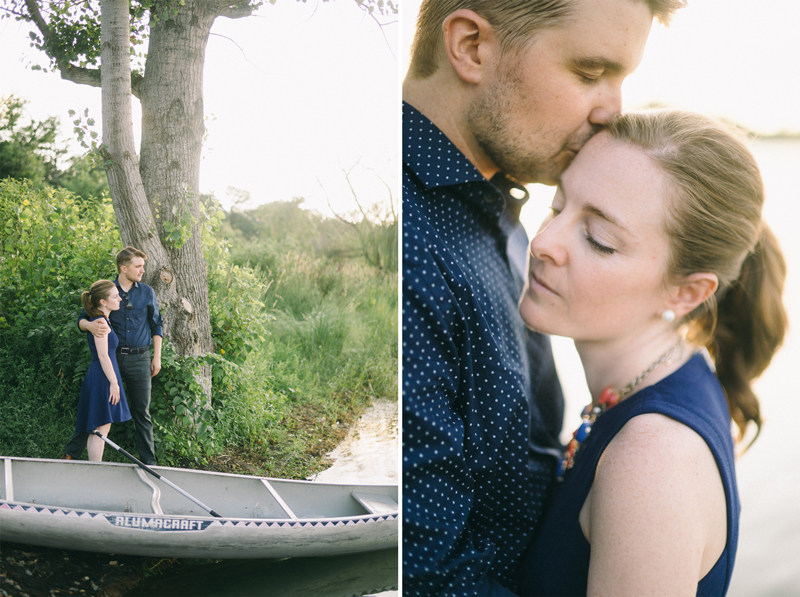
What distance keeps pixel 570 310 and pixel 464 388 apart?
470mm

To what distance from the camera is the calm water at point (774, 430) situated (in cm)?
168

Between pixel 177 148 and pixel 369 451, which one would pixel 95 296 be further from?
pixel 369 451

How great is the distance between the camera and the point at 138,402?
210cm

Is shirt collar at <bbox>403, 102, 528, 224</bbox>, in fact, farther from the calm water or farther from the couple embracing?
the calm water

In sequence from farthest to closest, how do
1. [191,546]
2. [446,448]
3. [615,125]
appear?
[191,546]
[615,125]
[446,448]

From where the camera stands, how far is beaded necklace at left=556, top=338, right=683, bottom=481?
1723 millimetres

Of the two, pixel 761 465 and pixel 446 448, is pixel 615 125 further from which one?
pixel 761 465

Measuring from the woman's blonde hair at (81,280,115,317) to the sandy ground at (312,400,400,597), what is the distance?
1.09m

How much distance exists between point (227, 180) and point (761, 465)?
7.18 ft

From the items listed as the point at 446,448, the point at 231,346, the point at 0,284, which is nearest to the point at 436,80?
the point at 446,448

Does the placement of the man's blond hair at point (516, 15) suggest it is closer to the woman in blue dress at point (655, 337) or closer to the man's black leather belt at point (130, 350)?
the woman in blue dress at point (655, 337)

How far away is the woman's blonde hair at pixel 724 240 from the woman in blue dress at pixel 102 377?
189 cm

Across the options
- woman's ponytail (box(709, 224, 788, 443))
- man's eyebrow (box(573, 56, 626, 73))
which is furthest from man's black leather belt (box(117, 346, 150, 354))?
woman's ponytail (box(709, 224, 788, 443))

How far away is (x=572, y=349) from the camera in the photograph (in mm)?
1810
